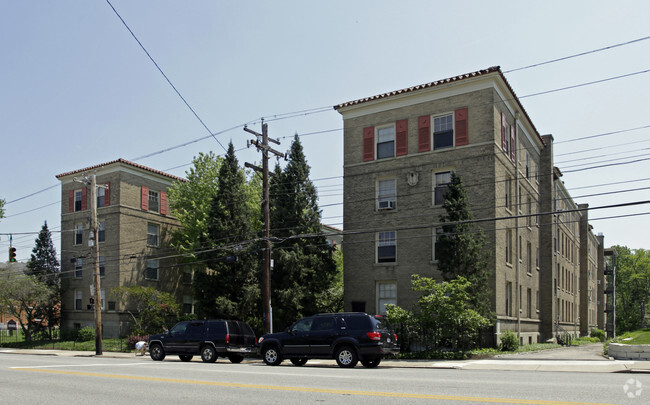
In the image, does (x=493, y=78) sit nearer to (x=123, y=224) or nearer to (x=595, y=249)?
(x=123, y=224)

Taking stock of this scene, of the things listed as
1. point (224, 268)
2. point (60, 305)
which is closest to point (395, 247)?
point (224, 268)

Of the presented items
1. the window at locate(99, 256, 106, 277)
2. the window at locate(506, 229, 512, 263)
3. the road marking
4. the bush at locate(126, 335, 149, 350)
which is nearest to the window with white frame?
the window at locate(99, 256, 106, 277)

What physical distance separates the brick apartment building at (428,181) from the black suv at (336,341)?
7.99 meters

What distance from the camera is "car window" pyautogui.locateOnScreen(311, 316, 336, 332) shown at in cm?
2008

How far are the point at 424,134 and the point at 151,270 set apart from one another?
77.7ft

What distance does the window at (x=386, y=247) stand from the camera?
30719mm

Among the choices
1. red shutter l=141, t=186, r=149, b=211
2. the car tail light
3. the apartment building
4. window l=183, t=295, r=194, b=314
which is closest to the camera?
the car tail light

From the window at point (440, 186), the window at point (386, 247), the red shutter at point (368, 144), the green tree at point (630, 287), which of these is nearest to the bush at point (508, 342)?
the window at point (386, 247)

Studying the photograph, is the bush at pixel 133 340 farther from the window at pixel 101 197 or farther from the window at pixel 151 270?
the window at pixel 101 197

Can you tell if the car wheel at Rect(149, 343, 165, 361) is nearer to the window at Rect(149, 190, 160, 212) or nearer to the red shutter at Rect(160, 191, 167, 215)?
the window at Rect(149, 190, 160, 212)

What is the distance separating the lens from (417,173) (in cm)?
3023

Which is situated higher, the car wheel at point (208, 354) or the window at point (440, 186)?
the window at point (440, 186)

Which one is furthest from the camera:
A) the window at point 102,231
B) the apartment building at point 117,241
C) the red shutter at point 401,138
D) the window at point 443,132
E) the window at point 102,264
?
the window at point 102,231

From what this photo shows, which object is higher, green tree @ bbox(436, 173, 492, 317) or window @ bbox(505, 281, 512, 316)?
green tree @ bbox(436, 173, 492, 317)
